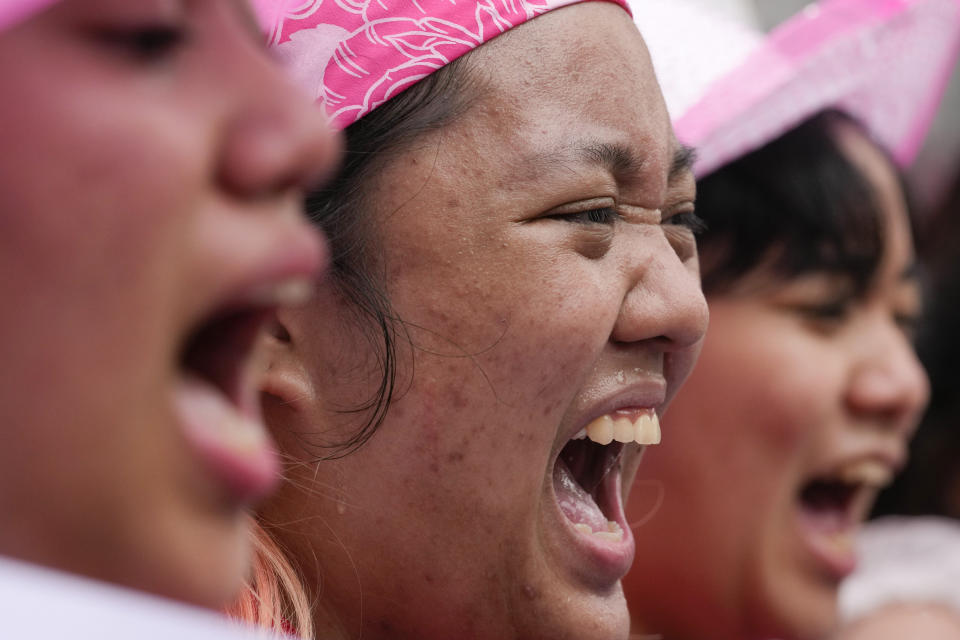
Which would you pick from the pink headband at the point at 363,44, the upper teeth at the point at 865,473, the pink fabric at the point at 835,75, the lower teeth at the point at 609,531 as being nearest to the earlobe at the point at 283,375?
the pink headband at the point at 363,44

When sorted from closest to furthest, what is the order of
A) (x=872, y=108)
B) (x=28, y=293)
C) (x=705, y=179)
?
(x=28, y=293) → (x=705, y=179) → (x=872, y=108)

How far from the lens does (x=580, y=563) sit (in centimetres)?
167

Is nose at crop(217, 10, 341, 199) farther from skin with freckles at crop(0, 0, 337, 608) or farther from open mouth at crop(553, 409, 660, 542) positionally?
open mouth at crop(553, 409, 660, 542)

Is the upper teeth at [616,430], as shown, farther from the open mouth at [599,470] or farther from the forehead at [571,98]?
the forehead at [571,98]

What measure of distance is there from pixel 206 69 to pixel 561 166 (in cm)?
82

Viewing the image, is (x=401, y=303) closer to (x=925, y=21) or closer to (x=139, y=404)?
(x=139, y=404)

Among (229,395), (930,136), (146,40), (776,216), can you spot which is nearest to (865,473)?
(776,216)

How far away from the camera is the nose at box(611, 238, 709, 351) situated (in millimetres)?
1666

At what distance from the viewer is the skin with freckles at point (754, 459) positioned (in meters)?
2.56

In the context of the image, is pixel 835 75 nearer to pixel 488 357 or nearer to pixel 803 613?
pixel 803 613

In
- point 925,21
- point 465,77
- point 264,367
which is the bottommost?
point 925,21

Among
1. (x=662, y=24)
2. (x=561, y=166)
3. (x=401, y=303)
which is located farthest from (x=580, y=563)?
(x=662, y=24)

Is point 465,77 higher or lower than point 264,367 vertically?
higher

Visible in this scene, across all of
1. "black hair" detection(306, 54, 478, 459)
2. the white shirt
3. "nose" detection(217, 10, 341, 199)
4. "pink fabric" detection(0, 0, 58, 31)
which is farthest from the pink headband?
the white shirt
